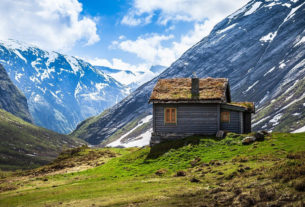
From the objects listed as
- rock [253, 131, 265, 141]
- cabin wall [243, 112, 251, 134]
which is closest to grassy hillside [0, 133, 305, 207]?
rock [253, 131, 265, 141]

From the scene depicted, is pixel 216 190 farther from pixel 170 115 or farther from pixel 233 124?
pixel 170 115

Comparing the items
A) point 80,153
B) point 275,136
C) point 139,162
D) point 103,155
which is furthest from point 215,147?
point 80,153

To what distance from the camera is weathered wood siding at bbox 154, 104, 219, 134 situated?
1684 inches

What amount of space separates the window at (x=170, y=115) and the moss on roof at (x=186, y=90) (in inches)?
62.2

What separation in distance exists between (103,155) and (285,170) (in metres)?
36.8

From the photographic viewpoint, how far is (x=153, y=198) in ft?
61.9

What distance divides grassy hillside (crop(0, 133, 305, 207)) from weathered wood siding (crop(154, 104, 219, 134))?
129 inches

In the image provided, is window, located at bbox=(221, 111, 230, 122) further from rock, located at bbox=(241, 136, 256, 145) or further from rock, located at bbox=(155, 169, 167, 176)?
rock, located at bbox=(155, 169, 167, 176)

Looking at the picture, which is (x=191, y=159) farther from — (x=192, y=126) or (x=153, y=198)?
(x=153, y=198)

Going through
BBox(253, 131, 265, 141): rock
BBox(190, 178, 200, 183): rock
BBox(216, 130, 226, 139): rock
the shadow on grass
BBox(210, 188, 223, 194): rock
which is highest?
BBox(216, 130, 226, 139): rock

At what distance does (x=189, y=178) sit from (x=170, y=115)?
20.5 m

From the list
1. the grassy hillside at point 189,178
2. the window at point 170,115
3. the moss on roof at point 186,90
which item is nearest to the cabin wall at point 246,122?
the moss on roof at point 186,90

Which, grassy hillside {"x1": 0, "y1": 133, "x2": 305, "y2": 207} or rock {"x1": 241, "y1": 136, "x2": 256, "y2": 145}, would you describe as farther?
rock {"x1": 241, "y1": 136, "x2": 256, "y2": 145}

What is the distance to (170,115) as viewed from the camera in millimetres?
44094
